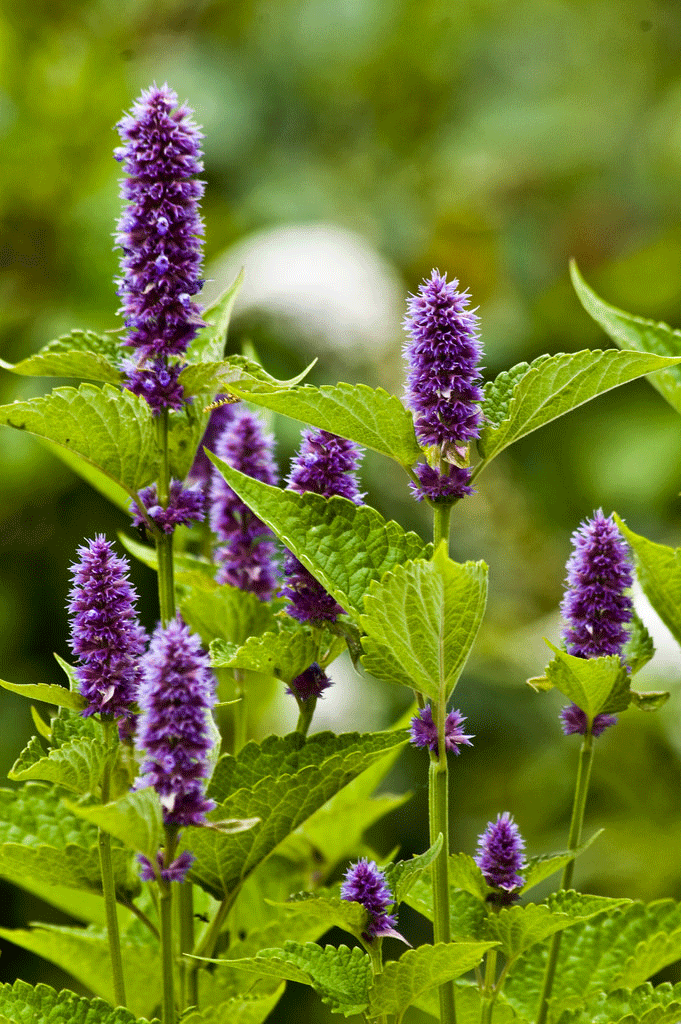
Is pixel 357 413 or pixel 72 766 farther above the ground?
pixel 357 413

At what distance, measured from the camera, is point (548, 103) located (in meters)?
2.48

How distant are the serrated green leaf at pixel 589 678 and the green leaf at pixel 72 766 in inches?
6.5

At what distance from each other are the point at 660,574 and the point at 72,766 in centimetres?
26

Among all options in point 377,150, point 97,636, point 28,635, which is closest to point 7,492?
point 28,635

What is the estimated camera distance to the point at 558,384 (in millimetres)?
413

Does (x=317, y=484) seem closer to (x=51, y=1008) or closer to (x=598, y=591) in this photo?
(x=598, y=591)

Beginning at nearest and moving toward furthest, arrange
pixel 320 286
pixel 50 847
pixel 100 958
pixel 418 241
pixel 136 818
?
pixel 136 818, pixel 50 847, pixel 100 958, pixel 320 286, pixel 418 241

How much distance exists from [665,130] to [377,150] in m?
0.58

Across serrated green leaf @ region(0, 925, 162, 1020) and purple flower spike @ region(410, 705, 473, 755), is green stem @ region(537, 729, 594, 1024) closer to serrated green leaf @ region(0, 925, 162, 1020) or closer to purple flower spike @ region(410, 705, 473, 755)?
purple flower spike @ region(410, 705, 473, 755)

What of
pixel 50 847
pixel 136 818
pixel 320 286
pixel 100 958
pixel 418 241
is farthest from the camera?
pixel 418 241

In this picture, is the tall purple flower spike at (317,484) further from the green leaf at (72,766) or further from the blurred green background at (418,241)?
the blurred green background at (418,241)

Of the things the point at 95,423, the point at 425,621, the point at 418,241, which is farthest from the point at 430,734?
the point at 418,241

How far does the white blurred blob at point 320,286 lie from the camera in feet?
5.37

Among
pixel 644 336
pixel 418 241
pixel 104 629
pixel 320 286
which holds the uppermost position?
pixel 418 241
